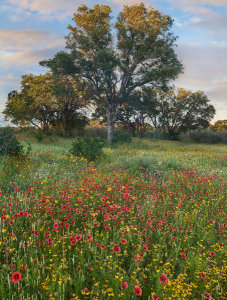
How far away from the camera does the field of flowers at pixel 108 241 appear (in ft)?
7.54

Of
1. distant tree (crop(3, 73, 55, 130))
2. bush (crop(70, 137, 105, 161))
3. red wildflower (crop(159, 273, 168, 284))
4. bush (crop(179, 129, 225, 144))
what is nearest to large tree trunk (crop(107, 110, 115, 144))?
distant tree (crop(3, 73, 55, 130))

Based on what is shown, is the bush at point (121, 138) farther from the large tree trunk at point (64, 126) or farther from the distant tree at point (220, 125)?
the distant tree at point (220, 125)

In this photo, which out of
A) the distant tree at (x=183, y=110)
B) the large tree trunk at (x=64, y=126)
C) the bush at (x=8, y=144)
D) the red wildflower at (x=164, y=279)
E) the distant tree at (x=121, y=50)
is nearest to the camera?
the red wildflower at (x=164, y=279)

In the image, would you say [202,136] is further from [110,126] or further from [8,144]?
[8,144]

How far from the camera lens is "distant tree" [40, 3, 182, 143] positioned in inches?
860

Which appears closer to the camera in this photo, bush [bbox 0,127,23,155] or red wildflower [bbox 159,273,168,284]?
red wildflower [bbox 159,273,168,284]

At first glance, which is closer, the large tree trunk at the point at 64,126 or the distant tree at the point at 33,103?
the distant tree at the point at 33,103

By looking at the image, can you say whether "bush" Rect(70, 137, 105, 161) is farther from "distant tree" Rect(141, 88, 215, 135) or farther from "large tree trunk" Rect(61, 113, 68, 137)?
"distant tree" Rect(141, 88, 215, 135)

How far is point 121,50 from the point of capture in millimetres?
24203

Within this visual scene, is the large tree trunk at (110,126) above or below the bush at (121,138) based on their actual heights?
above

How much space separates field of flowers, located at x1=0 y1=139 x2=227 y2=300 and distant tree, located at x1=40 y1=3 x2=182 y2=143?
15911mm

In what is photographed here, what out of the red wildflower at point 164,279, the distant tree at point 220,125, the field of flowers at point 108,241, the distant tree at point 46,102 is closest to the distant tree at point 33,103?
the distant tree at point 46,102

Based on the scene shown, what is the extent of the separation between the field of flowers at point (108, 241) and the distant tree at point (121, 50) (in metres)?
15.9

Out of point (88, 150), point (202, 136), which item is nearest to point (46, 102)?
point (88, 150)
